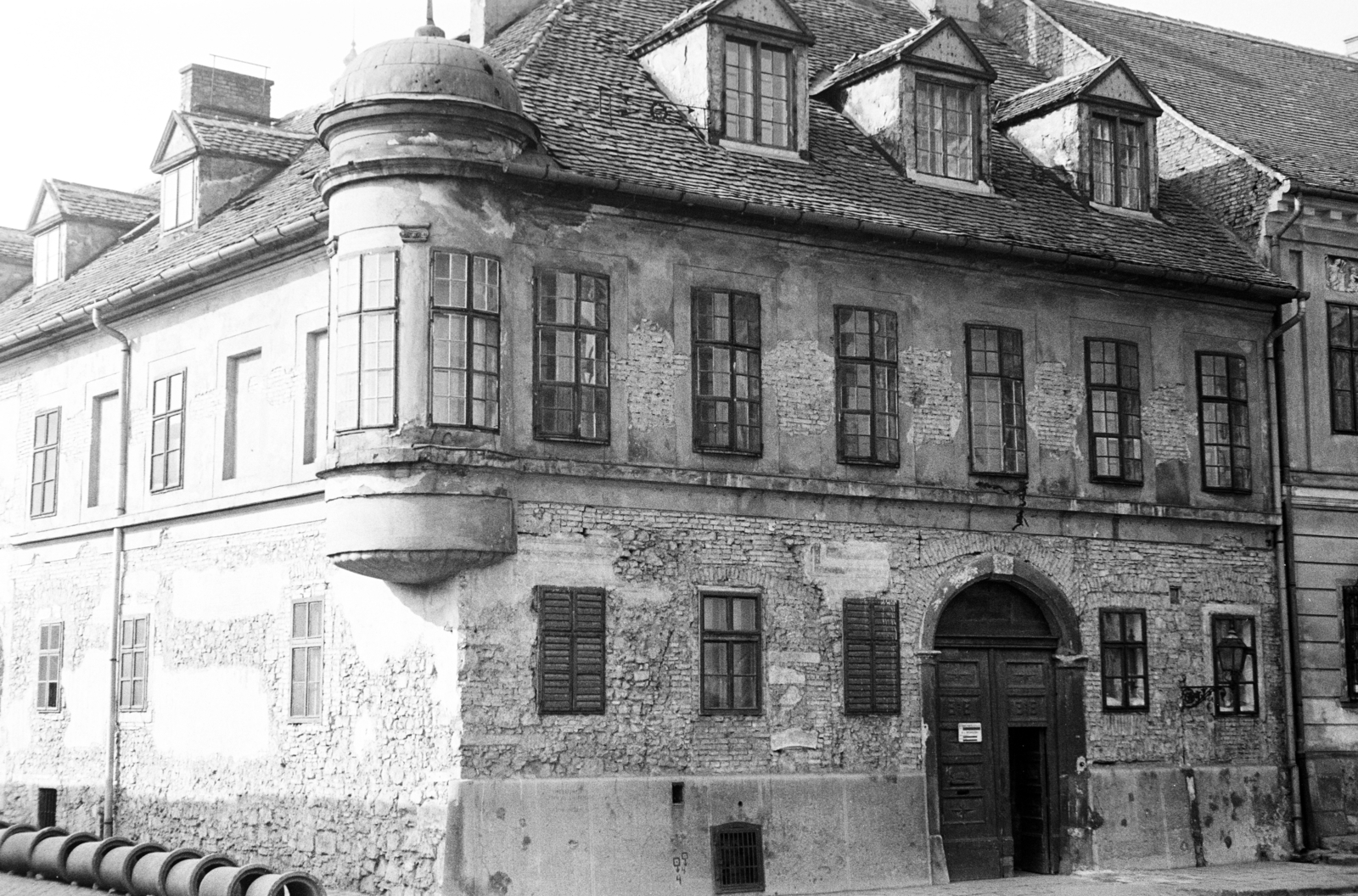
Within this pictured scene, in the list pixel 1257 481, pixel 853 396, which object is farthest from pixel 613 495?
pixel 1257 481

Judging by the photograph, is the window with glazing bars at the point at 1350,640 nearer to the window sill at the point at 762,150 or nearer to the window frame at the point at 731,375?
the window frame at the point at 731,375

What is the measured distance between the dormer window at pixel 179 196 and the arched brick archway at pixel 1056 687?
1147 cm

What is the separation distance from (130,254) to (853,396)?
472 inches

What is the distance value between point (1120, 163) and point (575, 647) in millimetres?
10655

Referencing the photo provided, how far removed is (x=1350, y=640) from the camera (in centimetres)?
2472

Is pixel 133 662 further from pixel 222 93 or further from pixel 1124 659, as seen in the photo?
pixel 1124 659

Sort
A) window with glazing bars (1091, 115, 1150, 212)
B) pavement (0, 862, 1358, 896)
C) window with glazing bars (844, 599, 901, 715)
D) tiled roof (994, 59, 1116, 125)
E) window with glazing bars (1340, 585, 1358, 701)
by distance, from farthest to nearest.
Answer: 1. window with glazing bars (1340, 585, 1358, 701)
2. window with glazing bars (1091, 115, 1150, 212)
3. tiled roof (994, 59, 1116, 125)
4. window with glazing bars (844, 599, 901, 715)
5. pavement (0, 862, 1358, 896)

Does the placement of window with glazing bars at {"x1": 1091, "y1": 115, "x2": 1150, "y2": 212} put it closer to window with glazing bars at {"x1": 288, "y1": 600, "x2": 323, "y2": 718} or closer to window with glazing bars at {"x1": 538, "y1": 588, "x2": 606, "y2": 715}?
window with glazing bars at {"x1": 538, "y1": 588, "x2": 606, "y2": 715}

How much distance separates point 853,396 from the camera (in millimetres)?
21328

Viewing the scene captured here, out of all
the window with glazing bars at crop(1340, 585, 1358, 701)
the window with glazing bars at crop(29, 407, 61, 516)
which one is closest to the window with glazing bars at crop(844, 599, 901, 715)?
the window with glazing bars at crop(1340, 585, 1358, 701)

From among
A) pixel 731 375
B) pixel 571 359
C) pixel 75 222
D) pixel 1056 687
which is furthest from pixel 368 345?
pixel 75 222

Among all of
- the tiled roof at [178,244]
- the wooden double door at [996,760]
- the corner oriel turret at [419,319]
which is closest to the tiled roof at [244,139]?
the tiled roof at [178,244]

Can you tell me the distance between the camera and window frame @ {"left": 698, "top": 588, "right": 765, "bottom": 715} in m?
19.8

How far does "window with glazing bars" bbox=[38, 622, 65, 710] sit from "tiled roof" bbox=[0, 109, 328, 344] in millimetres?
4453
